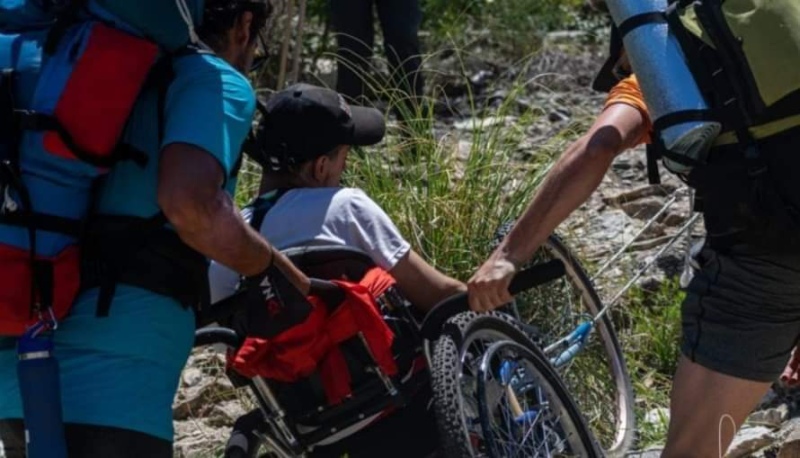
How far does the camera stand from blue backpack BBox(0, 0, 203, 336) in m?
3.33

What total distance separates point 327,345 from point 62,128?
1.07m

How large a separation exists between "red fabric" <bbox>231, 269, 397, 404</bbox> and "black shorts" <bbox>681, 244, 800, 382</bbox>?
806mm

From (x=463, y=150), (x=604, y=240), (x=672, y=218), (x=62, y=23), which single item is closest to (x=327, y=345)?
(x=62, y=23)

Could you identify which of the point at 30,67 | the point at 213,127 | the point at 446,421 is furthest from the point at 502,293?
the point at 30,67

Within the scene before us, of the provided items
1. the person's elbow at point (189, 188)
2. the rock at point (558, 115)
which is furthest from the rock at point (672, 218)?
the person's elbow at point (189, 188)

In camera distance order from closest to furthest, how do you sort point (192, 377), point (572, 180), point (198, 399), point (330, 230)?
point (572, 180) < point (330, 230) < point (198, 399) < point (192, 377)

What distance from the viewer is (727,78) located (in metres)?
3.52

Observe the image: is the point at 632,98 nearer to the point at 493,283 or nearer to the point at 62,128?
the point at 493,283

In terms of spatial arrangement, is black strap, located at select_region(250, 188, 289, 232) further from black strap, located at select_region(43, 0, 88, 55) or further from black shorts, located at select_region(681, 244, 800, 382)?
black shorts, located at select_region(681, 244, 800, 382)

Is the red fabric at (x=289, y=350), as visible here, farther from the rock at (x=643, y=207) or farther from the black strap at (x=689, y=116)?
the rock at (x=643, y=207)

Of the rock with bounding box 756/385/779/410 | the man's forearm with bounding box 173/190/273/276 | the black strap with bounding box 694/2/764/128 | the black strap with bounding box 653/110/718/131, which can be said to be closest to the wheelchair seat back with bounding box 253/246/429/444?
the man's forearm with bounding box 173/190/273/276

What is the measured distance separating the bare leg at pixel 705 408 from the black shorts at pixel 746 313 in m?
0.03

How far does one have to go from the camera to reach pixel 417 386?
425 centimetres

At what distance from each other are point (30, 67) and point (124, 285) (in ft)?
1.63
